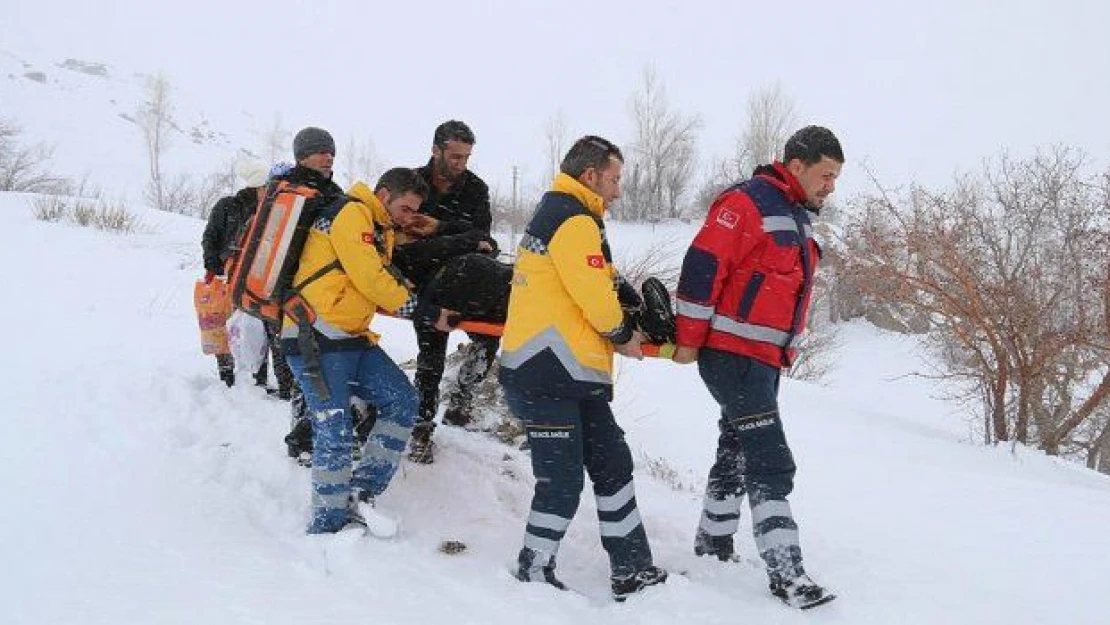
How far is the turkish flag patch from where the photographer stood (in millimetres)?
3346

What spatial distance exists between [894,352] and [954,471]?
23187 millimetres

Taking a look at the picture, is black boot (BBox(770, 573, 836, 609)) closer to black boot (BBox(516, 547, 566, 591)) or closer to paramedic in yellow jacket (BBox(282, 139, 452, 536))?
black boot (BBox(516, 547, 566, 591))

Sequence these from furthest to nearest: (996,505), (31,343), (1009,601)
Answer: (31,343)
(996,505)
(1009,601)

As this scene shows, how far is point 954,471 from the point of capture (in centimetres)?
604

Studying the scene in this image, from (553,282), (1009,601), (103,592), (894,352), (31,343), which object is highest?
(553,282)

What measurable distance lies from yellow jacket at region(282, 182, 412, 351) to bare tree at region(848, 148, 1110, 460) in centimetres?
800

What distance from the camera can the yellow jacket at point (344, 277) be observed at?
3.70 m

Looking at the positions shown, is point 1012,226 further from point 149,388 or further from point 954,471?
point 149,388

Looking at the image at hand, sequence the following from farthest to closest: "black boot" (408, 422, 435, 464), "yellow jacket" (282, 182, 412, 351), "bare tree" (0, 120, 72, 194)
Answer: "bare tree" (0, 120, 72, 194)
"black boot" (408, 422, 435, 464)
"yellow jacket" (282, 182, 412, 351)

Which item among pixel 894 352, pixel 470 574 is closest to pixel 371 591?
pixel 470 574

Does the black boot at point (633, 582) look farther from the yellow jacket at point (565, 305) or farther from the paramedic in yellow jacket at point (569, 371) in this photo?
the yellow jacket at point (565, 305)

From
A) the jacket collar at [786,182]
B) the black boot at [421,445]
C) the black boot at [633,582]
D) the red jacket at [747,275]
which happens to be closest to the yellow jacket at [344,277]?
the black boot at [421,445]

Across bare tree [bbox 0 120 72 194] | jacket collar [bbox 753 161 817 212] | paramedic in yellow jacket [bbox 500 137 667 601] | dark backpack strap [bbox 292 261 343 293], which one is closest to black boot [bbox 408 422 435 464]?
dark backpack strap [bbox 292 261 343 293]

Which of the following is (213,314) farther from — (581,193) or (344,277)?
(581,193)
